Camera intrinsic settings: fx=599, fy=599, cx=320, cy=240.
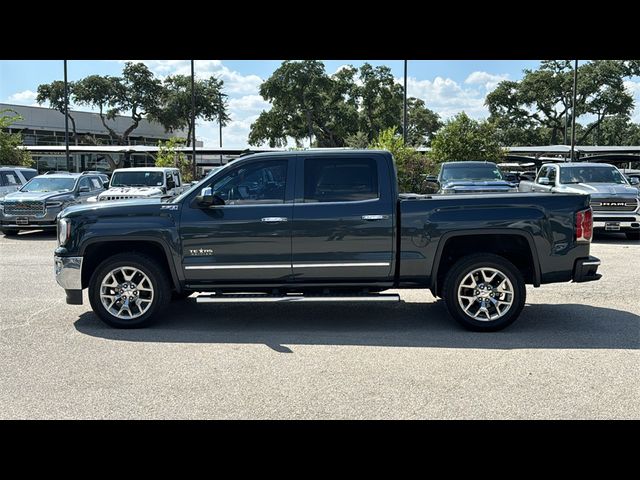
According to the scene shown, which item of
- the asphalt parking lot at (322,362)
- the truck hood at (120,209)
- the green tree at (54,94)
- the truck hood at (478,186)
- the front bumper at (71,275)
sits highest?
the green tree at (54,94)

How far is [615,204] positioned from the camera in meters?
14.1

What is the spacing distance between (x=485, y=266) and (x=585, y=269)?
112cm

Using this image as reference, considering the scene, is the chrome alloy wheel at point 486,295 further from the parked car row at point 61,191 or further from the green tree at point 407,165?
the green tree at point 407,165

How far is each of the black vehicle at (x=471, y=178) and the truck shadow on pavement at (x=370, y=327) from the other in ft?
25.4

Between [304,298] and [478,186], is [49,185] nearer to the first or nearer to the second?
[478,186]

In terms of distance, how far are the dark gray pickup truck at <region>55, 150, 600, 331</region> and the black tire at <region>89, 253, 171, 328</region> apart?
0.04ft

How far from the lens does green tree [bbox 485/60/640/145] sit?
163ft

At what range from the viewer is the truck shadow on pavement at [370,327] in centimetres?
626

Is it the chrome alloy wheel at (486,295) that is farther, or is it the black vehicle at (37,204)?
the black vehicle at (37,204)

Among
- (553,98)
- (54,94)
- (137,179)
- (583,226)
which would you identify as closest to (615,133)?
(553,98)

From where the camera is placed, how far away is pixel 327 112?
50250 millimetres

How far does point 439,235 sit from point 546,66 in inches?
2030

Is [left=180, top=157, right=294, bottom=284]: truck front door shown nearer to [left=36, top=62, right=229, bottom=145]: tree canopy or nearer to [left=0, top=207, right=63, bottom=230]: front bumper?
[left=0, top=207, right=63, bottom=230]: front bumper

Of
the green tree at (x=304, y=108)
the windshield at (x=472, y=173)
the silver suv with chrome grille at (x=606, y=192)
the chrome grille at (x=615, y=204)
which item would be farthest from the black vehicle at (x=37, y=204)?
the green tree at (x=304, y=108)
